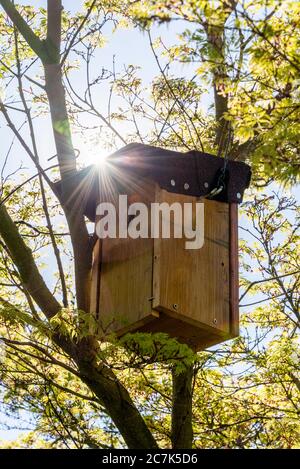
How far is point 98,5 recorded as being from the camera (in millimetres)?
6293

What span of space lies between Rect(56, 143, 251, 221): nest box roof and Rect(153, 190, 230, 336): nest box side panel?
0.28 feet

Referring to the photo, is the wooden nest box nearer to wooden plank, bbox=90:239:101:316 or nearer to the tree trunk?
wooden plank, bbox=90:239:101:316

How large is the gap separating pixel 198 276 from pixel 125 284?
1.40 feet

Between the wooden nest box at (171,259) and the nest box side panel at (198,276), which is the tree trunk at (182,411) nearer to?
the wooden nest box at (171,259)

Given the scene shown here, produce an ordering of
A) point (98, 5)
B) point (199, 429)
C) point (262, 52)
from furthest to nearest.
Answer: point (98, 5) → point (199, 429) → point (262, 52)

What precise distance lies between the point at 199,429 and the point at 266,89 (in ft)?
11.4

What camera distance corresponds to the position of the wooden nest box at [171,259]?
151 inches

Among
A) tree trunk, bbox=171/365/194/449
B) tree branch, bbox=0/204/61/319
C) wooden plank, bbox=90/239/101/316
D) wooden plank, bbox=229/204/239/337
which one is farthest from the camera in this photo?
tree trunk, bbox=171/365/194/449

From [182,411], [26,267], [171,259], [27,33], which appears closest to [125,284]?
[171,259]

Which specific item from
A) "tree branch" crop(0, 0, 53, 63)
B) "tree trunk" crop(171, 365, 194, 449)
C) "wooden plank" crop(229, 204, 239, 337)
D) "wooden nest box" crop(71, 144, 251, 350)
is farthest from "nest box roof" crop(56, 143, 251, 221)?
Result: "tree trunk" crop(171, 365, 194, 449)

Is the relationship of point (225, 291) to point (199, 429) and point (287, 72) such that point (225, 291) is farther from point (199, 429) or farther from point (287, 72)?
point (199, 429)

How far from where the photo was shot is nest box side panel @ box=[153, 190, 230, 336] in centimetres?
378

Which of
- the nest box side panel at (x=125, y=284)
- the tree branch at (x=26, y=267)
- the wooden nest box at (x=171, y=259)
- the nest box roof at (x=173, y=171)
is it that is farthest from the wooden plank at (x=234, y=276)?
the tree branch at (x=26, y=267)
